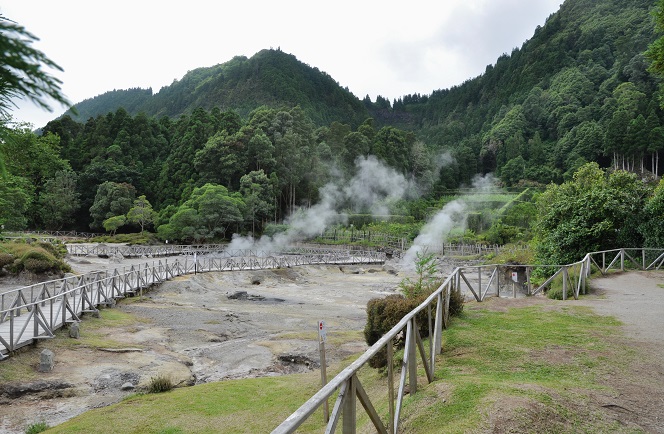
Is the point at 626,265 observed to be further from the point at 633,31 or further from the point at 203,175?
the point at 633,31

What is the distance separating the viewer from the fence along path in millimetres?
10227

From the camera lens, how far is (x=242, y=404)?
23.6 ft

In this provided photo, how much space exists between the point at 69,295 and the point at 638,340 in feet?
49.7

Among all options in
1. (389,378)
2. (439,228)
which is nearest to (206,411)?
(389,378)

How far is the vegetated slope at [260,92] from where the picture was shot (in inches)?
4921

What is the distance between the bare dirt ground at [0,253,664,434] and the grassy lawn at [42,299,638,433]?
245 millimetres

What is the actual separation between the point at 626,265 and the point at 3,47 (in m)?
20.8

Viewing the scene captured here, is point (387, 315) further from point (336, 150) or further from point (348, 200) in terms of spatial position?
point (336, 150)

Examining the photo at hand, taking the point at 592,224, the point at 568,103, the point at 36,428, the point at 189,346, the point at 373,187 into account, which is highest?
the point at 568,103

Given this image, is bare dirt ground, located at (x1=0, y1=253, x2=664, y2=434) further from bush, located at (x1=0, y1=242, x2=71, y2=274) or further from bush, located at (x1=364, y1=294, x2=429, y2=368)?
bush, located at (x1=0, y1=242, x2=71, y2=274)

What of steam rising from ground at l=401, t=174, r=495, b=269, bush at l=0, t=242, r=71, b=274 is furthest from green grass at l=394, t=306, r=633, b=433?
steam rising from ground at l=401, t=174, r=495, b=269

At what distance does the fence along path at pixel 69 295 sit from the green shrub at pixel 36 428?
326 centimetres

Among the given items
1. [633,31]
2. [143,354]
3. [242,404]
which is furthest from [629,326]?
[633,31]

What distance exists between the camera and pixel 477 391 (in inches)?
172
